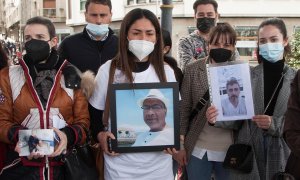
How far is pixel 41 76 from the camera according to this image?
2.81 meters

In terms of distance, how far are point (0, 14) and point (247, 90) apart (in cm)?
9253

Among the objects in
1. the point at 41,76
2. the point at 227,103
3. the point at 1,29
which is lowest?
the point at 227,103

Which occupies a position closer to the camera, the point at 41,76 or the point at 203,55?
the point at 41,76

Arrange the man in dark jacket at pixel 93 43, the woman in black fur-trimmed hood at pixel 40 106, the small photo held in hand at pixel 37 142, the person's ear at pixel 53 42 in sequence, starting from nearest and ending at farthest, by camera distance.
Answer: the small photo held in hand at pixel 37 142 < the woman in black fur-trimmed hood at pixel 40 106 < the person's ear at pixel 53 42 < the man in dark jacket at pixel 93 43

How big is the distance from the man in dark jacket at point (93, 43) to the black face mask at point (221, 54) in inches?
42.0

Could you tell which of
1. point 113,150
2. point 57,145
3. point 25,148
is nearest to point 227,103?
point 113,150

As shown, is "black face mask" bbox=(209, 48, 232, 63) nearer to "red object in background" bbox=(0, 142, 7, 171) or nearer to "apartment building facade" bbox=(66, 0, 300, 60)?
"red object in background" bbox=(0, 142, 7, 171)

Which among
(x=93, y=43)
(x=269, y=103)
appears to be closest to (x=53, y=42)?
(x=93, y=43)

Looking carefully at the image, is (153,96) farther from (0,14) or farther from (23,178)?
(0,14)

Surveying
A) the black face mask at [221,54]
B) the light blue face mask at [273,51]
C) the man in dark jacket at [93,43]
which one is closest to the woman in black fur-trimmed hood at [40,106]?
the man in dark jacket at [93,43]

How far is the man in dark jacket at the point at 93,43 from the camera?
3910mm

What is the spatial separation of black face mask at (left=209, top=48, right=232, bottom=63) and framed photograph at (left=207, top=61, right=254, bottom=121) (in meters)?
0.18

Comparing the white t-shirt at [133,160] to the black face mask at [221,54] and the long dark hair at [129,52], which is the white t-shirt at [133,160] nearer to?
the long dark hair at [129,52]

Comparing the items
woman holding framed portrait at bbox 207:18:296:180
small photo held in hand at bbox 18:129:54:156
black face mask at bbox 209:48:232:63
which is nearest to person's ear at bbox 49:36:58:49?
small photo held in hand at bbox 18:129:54:156
